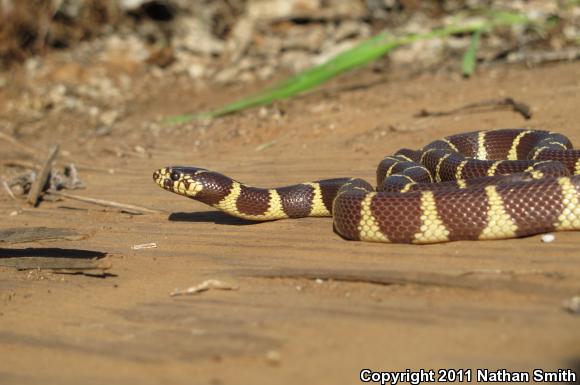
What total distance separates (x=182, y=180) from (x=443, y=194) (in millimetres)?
3150

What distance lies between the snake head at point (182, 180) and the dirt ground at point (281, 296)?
36cm

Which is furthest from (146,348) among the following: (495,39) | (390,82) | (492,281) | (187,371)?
(495,39)

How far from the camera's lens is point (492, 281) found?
5.20 meters

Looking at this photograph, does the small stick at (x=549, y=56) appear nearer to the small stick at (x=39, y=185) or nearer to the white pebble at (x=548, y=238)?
the white pebble at (x=548, y=238)

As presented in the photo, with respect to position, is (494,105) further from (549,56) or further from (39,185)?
(39,185)

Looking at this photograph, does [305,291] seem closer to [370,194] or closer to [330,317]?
[330,317]

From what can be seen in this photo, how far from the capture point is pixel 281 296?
17.9 feet

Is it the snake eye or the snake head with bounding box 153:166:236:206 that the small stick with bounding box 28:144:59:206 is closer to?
the snake head with bounding box 153:166:236:206

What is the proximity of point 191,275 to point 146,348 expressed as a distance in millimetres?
1550

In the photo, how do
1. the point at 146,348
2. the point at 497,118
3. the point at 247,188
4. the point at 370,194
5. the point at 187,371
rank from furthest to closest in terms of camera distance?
the point at 497,118, the point at 247,188, the point at 370,194, the point at 146,348, the point at 187,371

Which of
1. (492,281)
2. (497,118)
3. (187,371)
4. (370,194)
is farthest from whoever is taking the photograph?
(497,118)

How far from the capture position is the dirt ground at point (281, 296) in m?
4.33

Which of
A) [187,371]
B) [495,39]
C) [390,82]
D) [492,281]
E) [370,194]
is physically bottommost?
[187,371]

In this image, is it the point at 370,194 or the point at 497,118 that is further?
the point at 497,118
